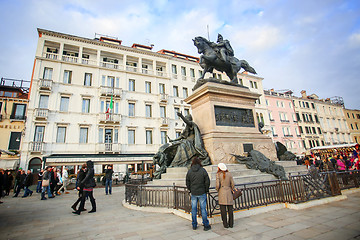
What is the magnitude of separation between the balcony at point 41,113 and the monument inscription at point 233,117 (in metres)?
21.6

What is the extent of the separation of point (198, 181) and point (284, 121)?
4174 cm

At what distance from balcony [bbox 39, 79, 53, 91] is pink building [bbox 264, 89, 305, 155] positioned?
3660 centimetres

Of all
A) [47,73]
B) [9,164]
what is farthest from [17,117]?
[47,73]

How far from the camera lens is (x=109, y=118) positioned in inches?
972

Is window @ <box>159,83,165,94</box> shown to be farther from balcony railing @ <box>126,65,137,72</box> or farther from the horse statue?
the horse statue

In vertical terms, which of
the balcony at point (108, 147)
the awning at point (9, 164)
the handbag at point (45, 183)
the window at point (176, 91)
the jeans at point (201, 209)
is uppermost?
the window at point (176, 91)

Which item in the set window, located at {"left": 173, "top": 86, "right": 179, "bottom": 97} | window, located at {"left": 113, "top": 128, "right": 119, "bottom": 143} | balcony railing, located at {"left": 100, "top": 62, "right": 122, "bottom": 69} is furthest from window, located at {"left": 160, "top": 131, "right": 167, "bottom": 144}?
balcony railing, located at {"left": 100, "top": 62, "right": 122, "bottom": 69}

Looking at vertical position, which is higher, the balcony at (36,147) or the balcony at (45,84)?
the balcony at (45,84)

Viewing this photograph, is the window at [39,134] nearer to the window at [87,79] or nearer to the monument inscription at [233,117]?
the window at [87,79]

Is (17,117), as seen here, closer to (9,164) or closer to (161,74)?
(9,164)

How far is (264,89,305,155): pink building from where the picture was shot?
128ft

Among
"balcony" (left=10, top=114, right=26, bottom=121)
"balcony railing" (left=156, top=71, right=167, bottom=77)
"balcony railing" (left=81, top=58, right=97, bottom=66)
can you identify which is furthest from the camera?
"balcony railing" (left=156, top=71, right=167, bottom=77)

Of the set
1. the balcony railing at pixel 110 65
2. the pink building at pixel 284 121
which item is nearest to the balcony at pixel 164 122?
the balcony railing at pixel 110 65

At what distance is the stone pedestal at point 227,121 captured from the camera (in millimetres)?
7336
